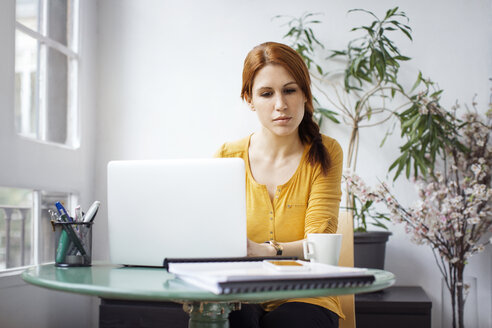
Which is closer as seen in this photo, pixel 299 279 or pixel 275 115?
pixel 299 279

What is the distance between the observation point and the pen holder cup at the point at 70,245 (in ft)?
4.06

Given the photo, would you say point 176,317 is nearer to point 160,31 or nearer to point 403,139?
point 403,139

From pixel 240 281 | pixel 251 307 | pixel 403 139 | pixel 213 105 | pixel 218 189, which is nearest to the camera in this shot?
pixel 240 281

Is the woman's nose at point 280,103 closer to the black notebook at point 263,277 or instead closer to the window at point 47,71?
the black notebook at point 263,277

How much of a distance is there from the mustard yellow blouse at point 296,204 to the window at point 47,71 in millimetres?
1104

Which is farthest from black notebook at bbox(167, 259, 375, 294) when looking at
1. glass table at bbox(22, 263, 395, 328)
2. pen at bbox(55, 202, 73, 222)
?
pen at bbox(55, 202, 73, 222)

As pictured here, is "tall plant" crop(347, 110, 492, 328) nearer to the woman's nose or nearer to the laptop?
the woman's nose

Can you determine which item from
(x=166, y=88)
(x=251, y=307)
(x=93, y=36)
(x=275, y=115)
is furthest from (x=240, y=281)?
(x=93, y=36)

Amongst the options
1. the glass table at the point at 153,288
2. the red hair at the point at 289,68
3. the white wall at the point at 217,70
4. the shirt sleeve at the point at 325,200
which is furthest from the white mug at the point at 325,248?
the white wall at the point at 217,70

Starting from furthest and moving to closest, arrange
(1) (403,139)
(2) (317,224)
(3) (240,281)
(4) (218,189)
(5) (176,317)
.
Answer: (1) (403,139)
(5) (176,317)
(2) (317,224)
(4) (218,189)
(3) (240,281)

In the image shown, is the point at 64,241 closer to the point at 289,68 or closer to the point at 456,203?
the point at 289,68

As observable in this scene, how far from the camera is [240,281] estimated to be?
0.77 meters

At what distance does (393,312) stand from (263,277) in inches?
57.3

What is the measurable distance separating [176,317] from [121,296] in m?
1.38
